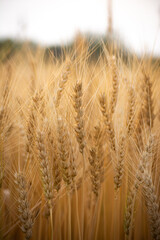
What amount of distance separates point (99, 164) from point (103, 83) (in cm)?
37

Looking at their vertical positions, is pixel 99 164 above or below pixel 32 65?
below

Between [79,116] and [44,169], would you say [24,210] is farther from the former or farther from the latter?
[79,116]

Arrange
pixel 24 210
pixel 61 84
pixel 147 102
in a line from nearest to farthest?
pixel 24 210, pixel 61 84, pixel 147 102

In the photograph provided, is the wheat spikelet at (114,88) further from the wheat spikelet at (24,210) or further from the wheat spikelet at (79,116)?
the wheat spikelet at (24,210)

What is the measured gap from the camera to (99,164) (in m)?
0.73

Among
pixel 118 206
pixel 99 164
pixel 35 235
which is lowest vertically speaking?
pixel 35 235

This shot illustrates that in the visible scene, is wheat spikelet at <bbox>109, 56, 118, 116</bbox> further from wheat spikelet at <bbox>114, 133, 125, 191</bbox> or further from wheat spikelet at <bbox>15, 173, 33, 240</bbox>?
wheat spikelet at <bbox>15, 173, 33, 240</bbox>

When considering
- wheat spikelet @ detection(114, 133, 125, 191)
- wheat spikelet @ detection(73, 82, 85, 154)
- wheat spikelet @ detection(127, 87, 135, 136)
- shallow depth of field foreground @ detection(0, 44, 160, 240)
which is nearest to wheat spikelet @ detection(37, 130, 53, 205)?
shallow depth of field foreground @ detection(0, 44, 160, 240)

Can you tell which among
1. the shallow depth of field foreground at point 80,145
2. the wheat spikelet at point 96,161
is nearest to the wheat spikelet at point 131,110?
the shallow depth of field foreground at point 80,145

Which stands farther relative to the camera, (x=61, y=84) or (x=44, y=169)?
(x=61, y=84)

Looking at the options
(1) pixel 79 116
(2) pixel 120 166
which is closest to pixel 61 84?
(1) pixel 79 116

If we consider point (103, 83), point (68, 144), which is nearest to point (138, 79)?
point (103, 83)

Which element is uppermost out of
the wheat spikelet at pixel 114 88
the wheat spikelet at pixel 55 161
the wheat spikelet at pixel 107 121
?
the wheat spikelet at pixel 114 88

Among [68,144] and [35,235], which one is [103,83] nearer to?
[68,144]
